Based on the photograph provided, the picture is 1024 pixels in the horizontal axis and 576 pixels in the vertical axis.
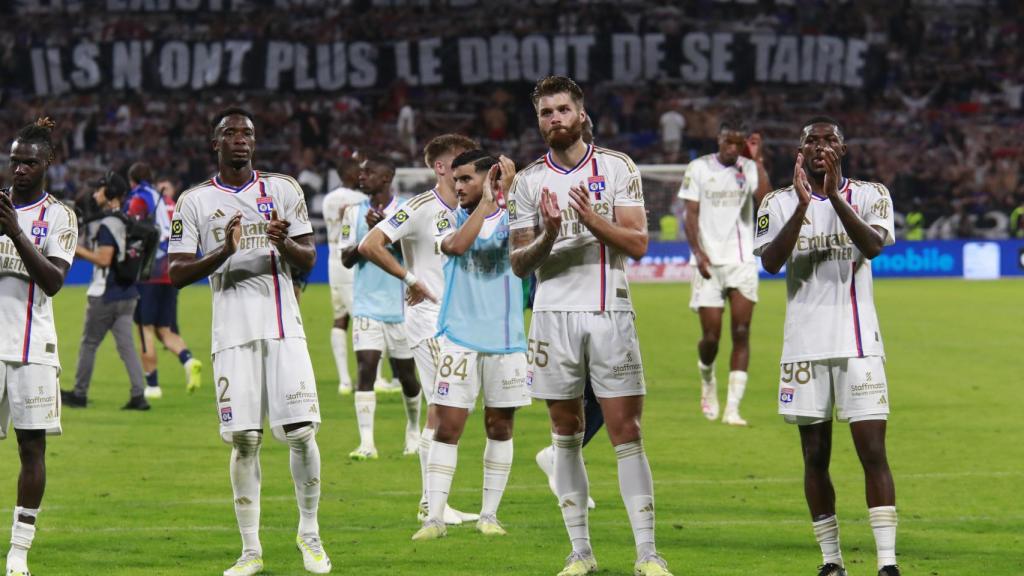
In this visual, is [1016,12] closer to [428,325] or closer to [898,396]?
[898,396]

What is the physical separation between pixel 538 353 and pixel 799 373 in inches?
50.6

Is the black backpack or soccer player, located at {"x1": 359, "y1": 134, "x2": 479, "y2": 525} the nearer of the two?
soccer player, located at {"x1": 359, "y1": 134, "x2": 479, "y2": 525}

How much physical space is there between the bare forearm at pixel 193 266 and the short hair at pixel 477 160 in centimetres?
171

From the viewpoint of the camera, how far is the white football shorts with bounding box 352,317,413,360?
12.1m

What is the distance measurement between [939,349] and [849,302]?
532 inches

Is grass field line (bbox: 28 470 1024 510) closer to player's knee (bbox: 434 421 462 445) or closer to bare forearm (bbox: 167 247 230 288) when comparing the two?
player's knee (bbox: 434 421 462 445)

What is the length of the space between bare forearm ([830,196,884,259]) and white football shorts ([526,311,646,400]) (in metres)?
1.17

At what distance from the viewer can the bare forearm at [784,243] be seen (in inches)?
281

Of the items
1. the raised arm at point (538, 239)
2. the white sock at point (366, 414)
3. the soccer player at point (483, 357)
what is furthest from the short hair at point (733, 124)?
the raised arm at point (538, 239)

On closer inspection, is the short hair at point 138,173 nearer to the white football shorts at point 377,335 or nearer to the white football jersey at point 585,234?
the white football shorts at point 377,335

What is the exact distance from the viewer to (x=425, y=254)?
10.2 metres

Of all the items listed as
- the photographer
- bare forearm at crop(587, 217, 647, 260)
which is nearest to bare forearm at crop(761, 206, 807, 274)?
bare forearm at crop(587, 217, 647, 260)

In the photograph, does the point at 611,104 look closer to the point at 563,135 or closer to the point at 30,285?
the point at 563,135

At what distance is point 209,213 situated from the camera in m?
7.76
